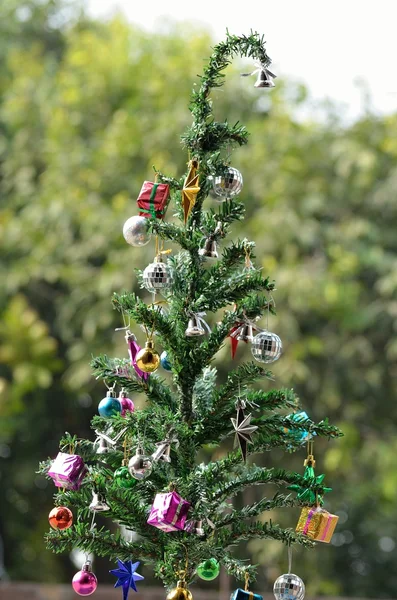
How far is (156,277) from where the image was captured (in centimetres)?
132

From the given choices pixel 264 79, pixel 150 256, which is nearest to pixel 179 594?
pixel 264 79

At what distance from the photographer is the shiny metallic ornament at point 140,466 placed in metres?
1.22

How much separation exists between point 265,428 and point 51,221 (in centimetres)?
540

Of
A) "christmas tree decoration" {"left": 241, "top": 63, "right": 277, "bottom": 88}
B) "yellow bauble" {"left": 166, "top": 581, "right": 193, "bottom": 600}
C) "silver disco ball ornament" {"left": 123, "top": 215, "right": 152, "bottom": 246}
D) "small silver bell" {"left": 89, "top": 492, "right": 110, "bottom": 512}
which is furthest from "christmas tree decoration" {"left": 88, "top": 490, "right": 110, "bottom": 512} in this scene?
"christmas tree decoration" {"left": 241, "top": 63, "right": 277, "bottom": 88}

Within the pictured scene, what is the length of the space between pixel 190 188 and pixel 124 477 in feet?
1.33

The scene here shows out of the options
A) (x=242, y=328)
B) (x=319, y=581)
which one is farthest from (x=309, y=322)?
(x=242, y=328)

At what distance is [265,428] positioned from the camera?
130cm

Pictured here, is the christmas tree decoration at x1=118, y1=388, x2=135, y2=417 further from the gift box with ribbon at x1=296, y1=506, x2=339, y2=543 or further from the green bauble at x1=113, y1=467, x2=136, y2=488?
the gift box with ribbon at x1=296, y1=506, x2=339, y2=543

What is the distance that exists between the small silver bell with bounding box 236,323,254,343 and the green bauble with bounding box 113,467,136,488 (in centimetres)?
25

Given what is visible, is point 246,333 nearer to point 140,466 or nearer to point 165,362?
point 165,362

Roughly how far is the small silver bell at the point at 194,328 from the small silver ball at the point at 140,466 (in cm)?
18

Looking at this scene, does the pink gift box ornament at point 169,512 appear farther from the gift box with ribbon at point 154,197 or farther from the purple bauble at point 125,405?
the gift box with ribbon at point 154,197

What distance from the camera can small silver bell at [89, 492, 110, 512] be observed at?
1.25 meters

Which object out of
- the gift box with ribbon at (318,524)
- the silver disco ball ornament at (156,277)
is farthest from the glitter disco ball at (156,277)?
the gift box with ribbon at (318,524)
